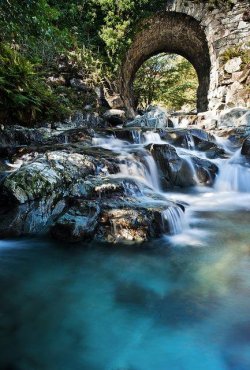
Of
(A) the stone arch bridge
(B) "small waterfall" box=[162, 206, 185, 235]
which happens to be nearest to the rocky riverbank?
(B) "small waterfall" box=[162, 206, 185, 235]

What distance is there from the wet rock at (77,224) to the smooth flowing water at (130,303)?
0.52ft

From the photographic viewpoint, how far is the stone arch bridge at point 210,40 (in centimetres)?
1313

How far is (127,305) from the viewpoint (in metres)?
2.59

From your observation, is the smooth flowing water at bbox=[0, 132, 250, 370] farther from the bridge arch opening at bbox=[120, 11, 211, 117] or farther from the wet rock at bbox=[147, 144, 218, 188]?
the bridge arch opening at bbox=[120, 11, 211, 117]

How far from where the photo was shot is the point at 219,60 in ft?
45.3

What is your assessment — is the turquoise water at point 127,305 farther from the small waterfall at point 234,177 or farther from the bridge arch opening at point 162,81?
the bridge arch opening at point 162,81

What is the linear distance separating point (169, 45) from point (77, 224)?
14.8 meters

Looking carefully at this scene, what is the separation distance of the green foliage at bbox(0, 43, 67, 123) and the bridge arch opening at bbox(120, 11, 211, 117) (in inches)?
365

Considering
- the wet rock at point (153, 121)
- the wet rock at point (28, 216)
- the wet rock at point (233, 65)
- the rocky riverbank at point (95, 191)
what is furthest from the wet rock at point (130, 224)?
the wet rock at point (233, 65)

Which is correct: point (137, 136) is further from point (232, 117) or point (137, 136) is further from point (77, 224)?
point (77, 224)

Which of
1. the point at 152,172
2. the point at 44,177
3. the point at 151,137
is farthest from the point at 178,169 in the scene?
the point at 44,177

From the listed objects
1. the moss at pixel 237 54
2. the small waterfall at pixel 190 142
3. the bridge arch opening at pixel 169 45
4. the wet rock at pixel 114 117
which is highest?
the bridge arch opening at pixel 169 45

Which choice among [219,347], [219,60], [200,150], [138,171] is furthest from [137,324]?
[219,60]

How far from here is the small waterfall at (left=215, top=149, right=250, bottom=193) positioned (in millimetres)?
6691
